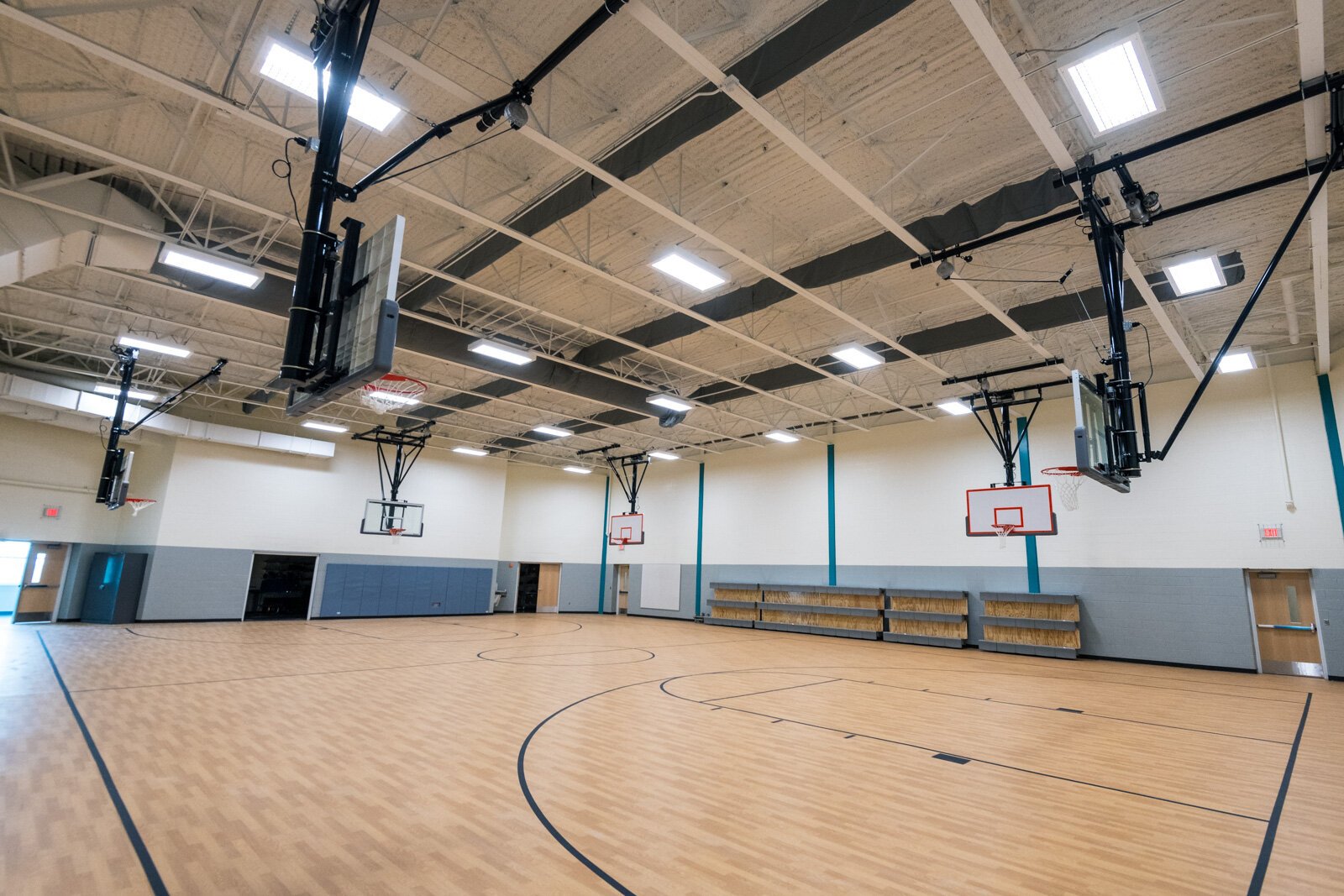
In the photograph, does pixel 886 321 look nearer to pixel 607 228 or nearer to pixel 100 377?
pixel 607 228

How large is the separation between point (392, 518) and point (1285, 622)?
21044 mm

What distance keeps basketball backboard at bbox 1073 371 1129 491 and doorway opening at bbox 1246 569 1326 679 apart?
8070 mm

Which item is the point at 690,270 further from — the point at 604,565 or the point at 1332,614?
the point at 604,565

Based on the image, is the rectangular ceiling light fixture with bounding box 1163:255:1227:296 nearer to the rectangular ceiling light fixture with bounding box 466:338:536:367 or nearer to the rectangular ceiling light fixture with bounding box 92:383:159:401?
the rectangular ceiling light fixture with bounding box 466:338:536:367

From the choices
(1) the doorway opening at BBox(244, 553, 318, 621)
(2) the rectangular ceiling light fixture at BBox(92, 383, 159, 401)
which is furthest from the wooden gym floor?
(1) the doorway opening at BBox(244, 553, 318, 621)

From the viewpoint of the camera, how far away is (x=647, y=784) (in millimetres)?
4672

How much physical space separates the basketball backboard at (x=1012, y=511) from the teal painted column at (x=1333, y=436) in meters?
4.29

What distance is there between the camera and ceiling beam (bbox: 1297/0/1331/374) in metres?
4.34

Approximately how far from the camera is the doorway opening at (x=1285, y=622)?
11.4m

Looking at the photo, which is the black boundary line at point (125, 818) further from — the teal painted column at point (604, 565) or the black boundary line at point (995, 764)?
the teal painted column at point (604, 565)

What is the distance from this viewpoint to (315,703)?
23.8 feet

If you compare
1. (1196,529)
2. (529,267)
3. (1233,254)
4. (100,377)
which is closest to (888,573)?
(1196,529)

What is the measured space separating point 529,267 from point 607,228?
179 cm

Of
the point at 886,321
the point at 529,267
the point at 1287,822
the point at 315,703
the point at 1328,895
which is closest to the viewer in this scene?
the point at 1328,895
